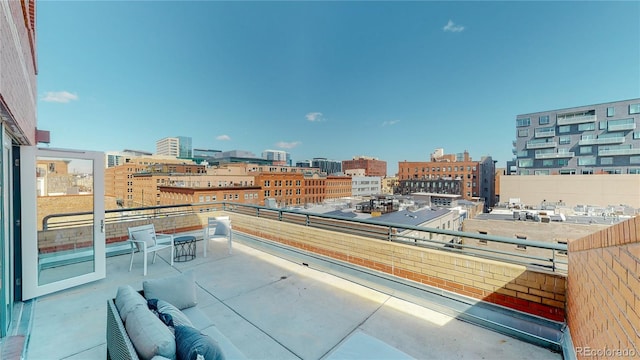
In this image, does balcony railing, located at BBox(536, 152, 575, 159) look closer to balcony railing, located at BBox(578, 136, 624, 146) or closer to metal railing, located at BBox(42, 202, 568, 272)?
balcony railing, located at BBox(578, 136, 624, 146)

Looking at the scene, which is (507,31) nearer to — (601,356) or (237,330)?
(601,356)

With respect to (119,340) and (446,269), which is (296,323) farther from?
(446,269)

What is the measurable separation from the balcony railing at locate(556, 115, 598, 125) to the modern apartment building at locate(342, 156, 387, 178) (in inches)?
2145

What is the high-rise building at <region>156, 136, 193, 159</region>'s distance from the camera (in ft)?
378

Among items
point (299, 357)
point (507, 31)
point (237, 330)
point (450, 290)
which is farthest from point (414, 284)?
point (507, 31)

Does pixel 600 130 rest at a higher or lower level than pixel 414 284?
higher

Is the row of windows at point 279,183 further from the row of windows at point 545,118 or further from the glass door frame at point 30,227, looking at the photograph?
the glass door frame at point 30,227

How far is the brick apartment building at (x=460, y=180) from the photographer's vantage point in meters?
47.6

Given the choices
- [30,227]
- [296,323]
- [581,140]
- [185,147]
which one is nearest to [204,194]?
[30,227]

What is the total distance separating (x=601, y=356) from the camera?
1.28 metres

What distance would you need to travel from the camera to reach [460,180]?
154ft

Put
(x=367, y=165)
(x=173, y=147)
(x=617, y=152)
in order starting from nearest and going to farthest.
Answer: (x=617, y=152) → (x=367, y=165) → (x=173, y=147)

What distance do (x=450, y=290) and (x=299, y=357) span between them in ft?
6.72

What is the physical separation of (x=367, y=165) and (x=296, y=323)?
8771cm
